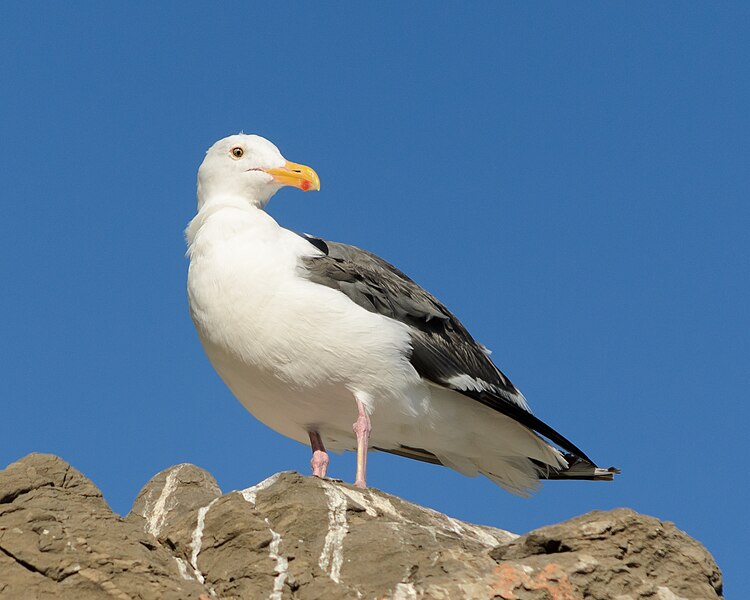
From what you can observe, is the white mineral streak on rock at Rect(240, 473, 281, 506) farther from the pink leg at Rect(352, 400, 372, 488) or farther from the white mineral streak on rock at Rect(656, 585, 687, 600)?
the white mineral streak on rock at Rect(656, 585, 687, 600)

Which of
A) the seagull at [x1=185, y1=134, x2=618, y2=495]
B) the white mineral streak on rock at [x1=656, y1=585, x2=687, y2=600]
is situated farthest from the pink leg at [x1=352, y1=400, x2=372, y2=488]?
the white mineral streak on rock at [x1=656, y1=585, x2=687, y2=600]

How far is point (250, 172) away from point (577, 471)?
186 inches

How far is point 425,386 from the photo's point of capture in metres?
12.7

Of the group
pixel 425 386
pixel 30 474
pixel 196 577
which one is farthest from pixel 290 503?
pixel 425 386

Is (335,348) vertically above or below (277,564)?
above

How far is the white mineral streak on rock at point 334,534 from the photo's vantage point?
8906mm

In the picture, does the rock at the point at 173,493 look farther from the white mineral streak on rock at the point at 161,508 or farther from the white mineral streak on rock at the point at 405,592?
the white mineral streak on rock at the point at 405,592

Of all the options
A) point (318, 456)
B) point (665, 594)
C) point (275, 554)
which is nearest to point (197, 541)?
point (275, 554)

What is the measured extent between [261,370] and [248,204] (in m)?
2.19

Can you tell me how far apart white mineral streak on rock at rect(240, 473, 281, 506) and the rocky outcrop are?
24 millimetres

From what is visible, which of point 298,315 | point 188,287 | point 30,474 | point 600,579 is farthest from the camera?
point 188,287

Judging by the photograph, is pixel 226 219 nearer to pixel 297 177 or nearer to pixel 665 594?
pixel 297 177

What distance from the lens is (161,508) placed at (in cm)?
1084

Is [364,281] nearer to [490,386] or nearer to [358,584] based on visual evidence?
[490,386]
